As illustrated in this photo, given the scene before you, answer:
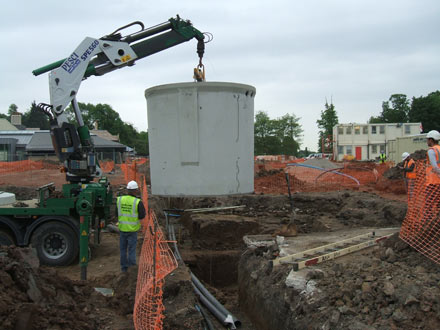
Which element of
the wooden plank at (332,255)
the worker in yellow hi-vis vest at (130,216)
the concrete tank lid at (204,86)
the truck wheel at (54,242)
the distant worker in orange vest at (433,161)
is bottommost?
the truck wheel at (54,242)

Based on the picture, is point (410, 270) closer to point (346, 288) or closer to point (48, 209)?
point (346, 288)

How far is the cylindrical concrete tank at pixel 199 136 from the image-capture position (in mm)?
6156

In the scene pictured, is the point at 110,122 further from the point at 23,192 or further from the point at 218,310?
the point at 218,310

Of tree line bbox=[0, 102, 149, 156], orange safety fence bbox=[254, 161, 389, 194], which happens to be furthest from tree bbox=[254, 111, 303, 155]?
orange safety fence bbox=[254, 161, 389, 194]

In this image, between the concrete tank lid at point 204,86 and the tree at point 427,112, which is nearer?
the concrete tank lid at point 204,86

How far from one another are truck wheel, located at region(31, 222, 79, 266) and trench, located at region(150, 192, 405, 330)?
2.88 metres

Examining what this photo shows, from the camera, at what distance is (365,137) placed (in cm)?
5209

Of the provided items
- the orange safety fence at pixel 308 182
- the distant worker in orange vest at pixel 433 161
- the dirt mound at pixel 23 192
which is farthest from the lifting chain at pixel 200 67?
the dirt mound at pixel 23 192

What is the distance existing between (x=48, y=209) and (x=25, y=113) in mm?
119547

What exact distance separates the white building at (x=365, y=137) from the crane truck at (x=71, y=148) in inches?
1816

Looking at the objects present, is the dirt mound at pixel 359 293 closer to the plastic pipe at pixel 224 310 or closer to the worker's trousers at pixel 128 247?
the plastic pipe at pixel 224 310

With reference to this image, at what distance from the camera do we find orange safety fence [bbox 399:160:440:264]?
5.32 meters

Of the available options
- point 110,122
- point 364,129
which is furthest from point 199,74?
point 110,122

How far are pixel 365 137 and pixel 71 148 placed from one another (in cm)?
4951
